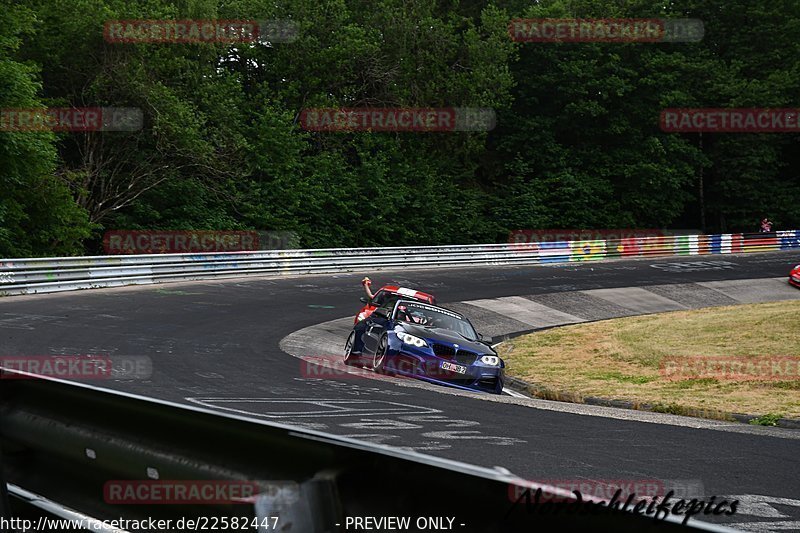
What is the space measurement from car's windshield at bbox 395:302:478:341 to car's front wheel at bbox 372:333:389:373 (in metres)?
0.68

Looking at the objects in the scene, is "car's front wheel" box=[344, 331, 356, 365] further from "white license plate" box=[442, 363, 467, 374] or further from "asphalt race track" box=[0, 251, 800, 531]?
"white license plate" box=[442, 363, 467, 374]

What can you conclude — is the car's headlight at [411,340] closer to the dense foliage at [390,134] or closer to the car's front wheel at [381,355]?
the car's front wheel at [381,355]

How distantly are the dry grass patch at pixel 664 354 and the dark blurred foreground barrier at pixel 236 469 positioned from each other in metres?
9.26

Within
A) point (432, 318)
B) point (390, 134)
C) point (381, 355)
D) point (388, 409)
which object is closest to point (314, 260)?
point (390, 134)

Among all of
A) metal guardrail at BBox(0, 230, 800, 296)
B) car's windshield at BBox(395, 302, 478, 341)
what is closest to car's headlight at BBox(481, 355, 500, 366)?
car's windshield at BBox(395, 302, 478, 341)

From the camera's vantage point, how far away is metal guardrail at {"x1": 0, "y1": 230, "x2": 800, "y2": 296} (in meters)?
24.1

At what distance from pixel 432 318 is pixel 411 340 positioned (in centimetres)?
139

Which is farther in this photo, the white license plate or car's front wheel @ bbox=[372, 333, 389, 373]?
car's front wheel @ bbox=[372, 333, 389, 373]

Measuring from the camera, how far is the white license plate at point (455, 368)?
13.9m

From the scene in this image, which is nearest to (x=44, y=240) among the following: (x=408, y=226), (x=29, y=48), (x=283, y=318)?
(x=29, y=48)

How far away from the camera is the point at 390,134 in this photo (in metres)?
51.4

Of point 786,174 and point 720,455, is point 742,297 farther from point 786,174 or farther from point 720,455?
point 786,174

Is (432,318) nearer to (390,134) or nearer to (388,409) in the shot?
(388,409)

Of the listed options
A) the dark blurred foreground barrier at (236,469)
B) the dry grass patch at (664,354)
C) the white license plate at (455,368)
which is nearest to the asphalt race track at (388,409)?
the white license plate at (455,368)
